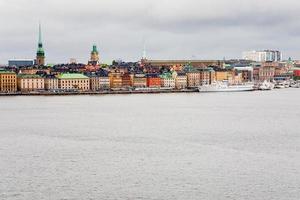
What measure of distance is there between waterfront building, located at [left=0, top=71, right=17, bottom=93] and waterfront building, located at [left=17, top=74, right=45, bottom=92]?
457 mm

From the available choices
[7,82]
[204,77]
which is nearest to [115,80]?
[204,77]

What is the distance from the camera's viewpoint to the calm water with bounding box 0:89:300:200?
373 inches

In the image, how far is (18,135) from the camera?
15.7 meters

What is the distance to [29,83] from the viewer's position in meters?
44.8

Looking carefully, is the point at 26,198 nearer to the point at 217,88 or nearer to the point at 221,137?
the point at 221,137

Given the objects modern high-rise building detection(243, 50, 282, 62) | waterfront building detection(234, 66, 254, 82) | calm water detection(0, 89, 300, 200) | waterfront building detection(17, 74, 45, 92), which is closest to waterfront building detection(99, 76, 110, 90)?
waterfront building detection(17, 74, 45, 92)

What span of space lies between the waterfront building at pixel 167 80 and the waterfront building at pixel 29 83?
28.4 feet

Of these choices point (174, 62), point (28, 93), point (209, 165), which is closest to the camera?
point (209, 165)

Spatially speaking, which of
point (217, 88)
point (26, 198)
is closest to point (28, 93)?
point (217, 88)

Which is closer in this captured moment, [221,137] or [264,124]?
[221,137]

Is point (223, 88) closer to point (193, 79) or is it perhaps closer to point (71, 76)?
point (193, 79)

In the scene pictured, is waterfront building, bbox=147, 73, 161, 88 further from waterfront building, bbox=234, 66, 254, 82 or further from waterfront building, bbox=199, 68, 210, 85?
waterfront building, bbox=234, 66, 254, 82

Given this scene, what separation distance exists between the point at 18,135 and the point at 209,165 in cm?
579

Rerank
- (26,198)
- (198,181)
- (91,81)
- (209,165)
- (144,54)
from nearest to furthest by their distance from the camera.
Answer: (26,198)
(198,181)
(209,165)
(91,81)
(144,54)
